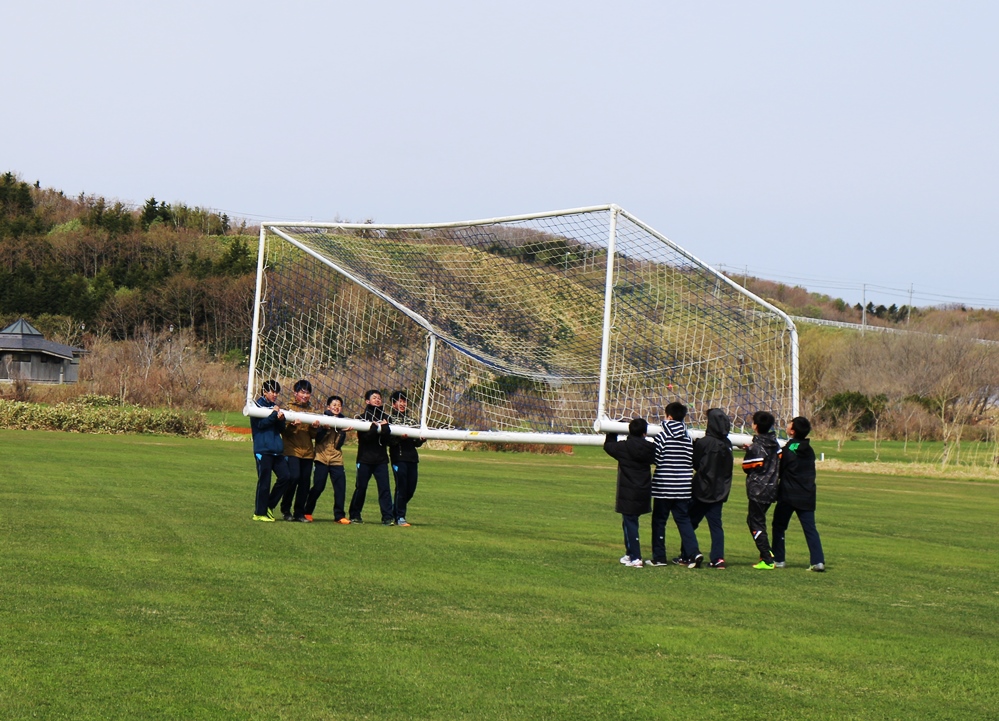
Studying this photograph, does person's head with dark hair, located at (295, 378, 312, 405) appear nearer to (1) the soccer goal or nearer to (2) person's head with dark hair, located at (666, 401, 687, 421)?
(1) the soccer goal

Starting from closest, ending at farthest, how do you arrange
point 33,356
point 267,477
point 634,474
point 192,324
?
point 634,474
point 267,477
point 33,356
point 192,324

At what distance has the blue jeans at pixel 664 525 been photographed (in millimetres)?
13562

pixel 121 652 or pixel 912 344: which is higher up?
pixel 912 344

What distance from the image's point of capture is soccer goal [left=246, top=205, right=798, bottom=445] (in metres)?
14.5

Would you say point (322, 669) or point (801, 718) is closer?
point (801, 718)

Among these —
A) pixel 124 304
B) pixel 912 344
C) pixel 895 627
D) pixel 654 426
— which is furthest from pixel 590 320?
pixel 124 304

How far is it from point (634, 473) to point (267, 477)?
520 cm

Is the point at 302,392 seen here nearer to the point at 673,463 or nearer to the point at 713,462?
the point at 673,463

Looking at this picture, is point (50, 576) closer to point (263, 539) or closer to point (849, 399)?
point (263, 539)

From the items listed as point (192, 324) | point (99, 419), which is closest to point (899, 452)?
point (99, 419)

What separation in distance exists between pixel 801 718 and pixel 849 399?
221 ft

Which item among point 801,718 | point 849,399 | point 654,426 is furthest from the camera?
point 849,399

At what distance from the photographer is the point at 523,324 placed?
1603 cm

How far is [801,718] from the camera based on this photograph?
23.4 feet
